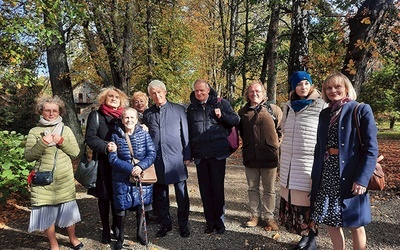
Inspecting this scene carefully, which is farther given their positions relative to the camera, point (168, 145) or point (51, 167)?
point (168, 145)

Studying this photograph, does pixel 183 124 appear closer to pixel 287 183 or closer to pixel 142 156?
pixel 142 156

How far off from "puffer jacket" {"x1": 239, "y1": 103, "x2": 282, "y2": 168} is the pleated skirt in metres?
2.35

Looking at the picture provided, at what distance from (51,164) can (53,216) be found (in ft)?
2.05

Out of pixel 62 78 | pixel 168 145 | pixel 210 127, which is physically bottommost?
pixel 168 145

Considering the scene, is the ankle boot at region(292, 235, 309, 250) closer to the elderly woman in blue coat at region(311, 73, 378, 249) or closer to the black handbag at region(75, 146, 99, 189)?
the elderly woman in blue coat at region(311, 73, 378, 249)

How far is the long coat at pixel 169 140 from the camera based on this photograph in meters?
3.84

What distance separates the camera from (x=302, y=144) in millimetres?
3275

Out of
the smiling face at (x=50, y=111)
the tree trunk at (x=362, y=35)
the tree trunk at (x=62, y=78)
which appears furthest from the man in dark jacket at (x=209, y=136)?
the tree trunk at (x=62, y=78)

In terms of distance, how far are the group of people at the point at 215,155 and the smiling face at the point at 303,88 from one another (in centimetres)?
1

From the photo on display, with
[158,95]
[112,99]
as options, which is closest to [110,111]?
[112,99]

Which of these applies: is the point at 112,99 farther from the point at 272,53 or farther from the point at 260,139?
the point at 272,53

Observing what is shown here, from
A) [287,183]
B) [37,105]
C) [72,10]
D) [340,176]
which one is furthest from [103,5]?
[340,176]

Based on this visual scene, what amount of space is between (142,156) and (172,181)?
60cm

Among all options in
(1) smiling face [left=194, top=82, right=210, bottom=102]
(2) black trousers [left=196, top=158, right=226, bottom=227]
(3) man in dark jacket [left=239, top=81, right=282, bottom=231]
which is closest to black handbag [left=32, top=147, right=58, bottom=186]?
(2) black trousers [left=196, top=158, right=226, bottom=227]
